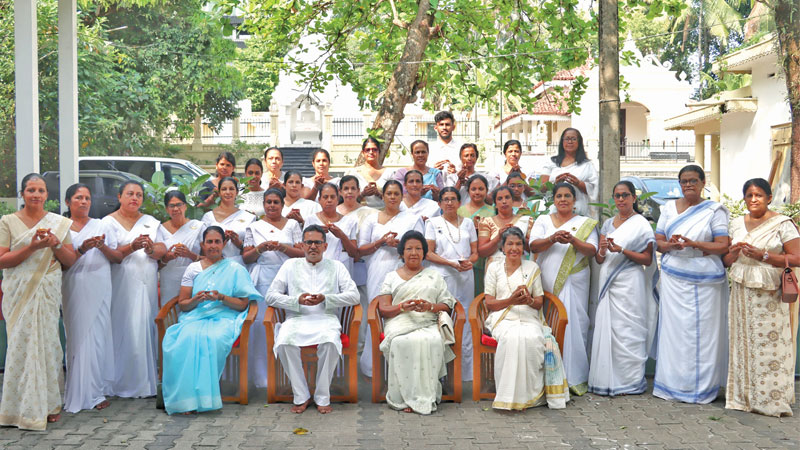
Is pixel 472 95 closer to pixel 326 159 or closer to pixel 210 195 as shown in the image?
pixel 326 159

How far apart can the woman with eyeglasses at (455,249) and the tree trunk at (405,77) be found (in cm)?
408

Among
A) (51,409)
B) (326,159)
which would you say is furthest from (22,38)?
(51,409)

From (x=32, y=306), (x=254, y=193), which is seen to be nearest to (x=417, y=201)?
(x=254, y=193)

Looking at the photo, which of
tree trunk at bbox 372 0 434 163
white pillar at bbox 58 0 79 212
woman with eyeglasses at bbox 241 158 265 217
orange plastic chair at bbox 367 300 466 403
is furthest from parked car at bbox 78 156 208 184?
orange plastic chair at bbox 367 300 466 403

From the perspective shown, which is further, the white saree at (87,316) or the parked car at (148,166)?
the parked car at (148,166)

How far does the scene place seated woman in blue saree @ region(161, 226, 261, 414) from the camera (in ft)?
19.0

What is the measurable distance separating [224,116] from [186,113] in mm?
2983

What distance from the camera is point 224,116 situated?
3023 centimetres

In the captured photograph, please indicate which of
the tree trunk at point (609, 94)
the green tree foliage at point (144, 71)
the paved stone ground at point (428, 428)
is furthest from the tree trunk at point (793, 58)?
the green tree foliage at point (144, 71)

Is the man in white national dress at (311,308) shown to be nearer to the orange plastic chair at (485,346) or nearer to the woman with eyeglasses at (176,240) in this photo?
the woman with eyeglasses at (176,240)

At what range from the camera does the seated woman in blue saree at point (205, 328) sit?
19.0ft

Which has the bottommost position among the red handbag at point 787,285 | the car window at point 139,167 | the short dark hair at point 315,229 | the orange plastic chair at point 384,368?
the orange plastic chair at point 384,368

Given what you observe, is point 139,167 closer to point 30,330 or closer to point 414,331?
point 30,330

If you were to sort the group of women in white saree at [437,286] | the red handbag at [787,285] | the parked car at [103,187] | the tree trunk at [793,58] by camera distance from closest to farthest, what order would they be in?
the red handbag at [787,285]
the group of women in white saree at [437,286]
the tree trunk at [793,58]
the parked car at [103,187]
